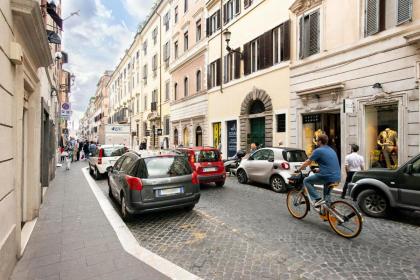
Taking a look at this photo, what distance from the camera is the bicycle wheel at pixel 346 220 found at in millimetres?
5102

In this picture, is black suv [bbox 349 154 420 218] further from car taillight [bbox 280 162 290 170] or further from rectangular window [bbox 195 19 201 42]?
rectangular window [bbox 195 19 201 42]

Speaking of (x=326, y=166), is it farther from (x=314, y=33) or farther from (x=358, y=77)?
(x=314, y=33)

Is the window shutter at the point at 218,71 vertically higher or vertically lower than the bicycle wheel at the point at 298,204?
higher

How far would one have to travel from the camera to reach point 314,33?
12.9 meters

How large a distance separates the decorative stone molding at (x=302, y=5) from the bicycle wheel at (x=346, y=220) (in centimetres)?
1036

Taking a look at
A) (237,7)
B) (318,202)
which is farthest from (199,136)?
(318,202)

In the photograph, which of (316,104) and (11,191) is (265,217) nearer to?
(11,191)

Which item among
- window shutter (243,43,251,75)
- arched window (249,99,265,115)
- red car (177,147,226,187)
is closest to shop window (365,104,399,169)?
red car (177,147,226,187)

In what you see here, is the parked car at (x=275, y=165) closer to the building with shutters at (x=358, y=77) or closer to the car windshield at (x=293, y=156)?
the car windshield at (x=293, y=156)

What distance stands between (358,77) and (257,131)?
22.3 feet

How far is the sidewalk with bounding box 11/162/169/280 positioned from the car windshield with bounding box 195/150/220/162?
3993 millimetres

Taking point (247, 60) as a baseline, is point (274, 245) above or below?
below

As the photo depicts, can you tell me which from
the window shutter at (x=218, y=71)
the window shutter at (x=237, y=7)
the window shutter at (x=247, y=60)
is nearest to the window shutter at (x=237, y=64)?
the window shutter at (x=247, y=60)

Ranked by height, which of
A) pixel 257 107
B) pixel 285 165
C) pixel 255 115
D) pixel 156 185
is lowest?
pixel 156 185
